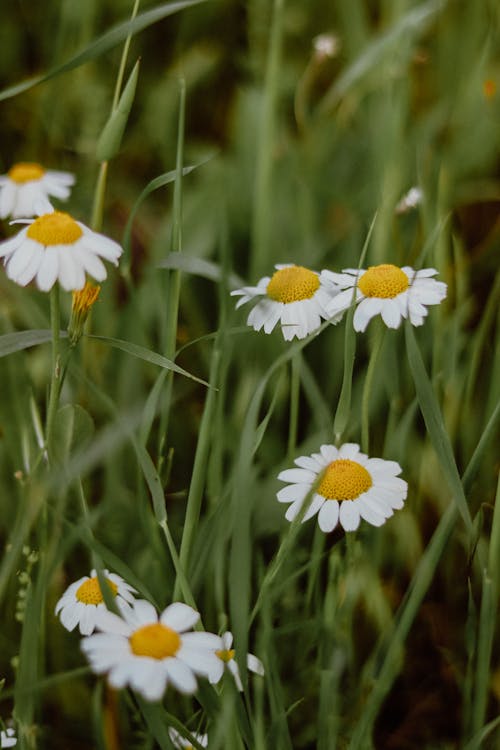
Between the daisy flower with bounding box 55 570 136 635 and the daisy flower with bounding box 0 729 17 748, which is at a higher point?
the daisy flower with bounding box 55 570 136 635

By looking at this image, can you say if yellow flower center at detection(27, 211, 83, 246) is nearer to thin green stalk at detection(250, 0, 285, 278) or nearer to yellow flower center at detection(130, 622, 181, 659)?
yellow flower center at detection(130, 622, 181, 659)

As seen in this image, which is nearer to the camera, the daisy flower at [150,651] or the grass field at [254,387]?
the daisy flower at [150,651]

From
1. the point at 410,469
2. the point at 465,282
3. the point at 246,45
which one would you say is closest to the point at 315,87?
the point at 246,45

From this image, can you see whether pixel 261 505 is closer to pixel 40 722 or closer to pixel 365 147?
pixel 40 722

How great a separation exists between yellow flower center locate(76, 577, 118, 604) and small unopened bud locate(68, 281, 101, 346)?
0.13 m

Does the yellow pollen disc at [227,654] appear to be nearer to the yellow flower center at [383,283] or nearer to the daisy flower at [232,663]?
the daisy flower at [232,663]

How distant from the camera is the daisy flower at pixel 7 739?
46 cm

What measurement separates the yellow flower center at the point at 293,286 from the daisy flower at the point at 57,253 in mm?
111

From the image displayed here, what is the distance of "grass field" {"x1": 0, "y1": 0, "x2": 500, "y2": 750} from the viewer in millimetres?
484

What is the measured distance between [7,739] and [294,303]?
0.29m

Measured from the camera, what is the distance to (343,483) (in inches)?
19.5

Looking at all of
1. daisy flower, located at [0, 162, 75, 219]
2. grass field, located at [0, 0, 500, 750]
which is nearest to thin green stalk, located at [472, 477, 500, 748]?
grass field, located at [0, 0, 500, 750]

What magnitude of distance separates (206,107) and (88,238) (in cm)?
82

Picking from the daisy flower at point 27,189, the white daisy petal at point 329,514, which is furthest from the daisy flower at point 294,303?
the daisy flower at point 27,189
